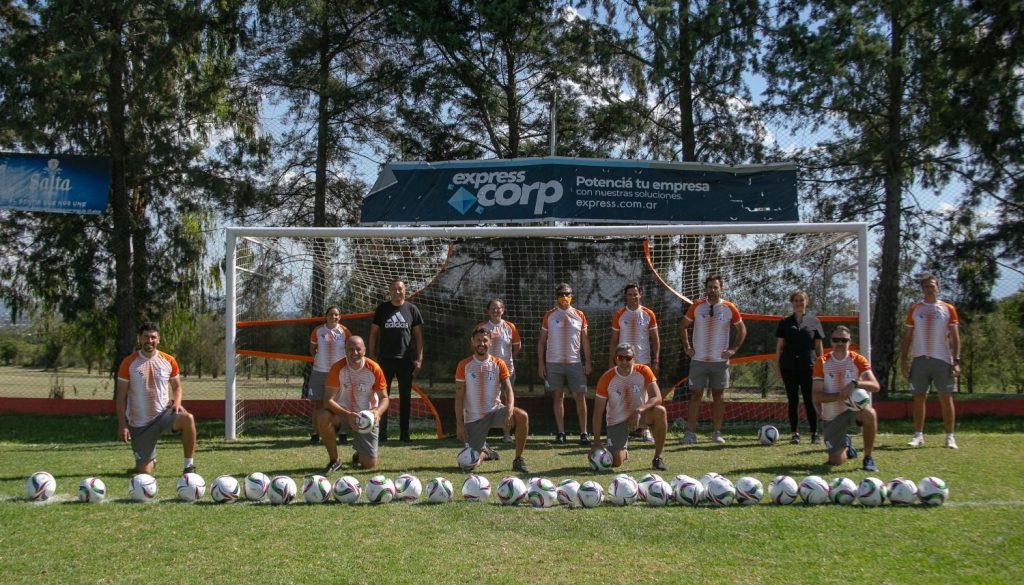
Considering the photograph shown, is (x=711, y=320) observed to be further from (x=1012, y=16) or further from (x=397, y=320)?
(x=1012, y=16)

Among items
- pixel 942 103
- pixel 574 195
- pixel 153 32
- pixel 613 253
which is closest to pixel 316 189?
pixel 153 32

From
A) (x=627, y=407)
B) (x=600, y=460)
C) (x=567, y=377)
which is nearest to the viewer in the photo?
(x=600, y=460)

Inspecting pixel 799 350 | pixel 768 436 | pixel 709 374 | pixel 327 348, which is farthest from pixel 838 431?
pixel 327 348

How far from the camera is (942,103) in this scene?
12328mm

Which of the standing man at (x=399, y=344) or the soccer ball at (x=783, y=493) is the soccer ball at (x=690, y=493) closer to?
the soccer ball at (x=783, y=493)

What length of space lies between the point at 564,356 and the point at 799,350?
2663 mm

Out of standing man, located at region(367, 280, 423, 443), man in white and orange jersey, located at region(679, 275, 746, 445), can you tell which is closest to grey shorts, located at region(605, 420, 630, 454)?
man in white and orange jersey, located at region(679, 275, 746, 445)

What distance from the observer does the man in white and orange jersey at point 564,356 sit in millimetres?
9047

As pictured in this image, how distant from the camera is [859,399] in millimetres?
6988

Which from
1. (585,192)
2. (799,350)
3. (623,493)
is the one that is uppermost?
(585,192)

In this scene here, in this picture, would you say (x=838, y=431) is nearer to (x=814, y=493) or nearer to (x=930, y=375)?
(x=814, y=493)

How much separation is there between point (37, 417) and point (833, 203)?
14.6m

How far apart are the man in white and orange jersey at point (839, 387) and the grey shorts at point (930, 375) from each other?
162cm

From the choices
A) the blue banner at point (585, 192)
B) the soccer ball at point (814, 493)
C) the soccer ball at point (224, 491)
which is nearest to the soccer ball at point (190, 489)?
the soccer ball at point (224, 491)
